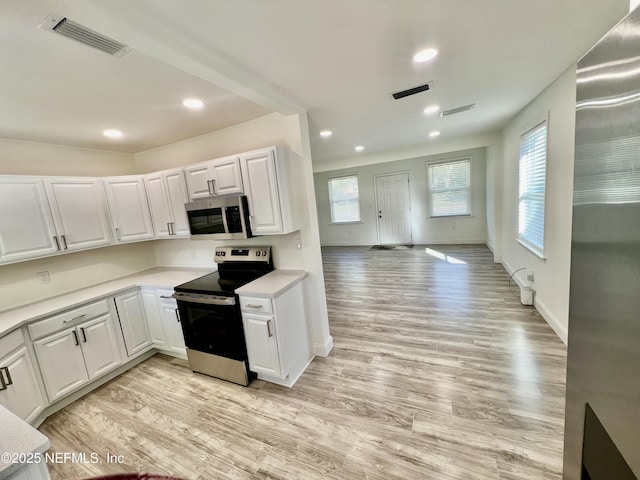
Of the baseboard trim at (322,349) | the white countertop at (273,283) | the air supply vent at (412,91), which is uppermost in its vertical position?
the air supply vent at (412,91)

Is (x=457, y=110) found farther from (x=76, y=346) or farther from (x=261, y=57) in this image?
(x=76, y=346)

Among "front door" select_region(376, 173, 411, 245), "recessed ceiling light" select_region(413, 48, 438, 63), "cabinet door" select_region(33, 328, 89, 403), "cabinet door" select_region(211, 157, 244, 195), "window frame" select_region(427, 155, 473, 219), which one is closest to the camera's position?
"recessed ceiling light" select_region(413, 48, 438, 63)

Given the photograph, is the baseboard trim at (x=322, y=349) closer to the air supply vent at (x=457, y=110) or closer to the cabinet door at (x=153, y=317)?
the cabinet door at (x=153, y=317)

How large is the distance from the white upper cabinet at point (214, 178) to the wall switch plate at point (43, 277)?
5.41 ft

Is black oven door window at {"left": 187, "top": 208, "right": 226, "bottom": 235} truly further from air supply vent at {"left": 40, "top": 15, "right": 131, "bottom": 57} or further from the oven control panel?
air supply vent at {"left": 40, "top": 15, "right": 131, "bottom": 57}

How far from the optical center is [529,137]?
3.34 meters

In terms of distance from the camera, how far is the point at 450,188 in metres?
7.02

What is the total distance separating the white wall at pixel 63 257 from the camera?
96.0 inches

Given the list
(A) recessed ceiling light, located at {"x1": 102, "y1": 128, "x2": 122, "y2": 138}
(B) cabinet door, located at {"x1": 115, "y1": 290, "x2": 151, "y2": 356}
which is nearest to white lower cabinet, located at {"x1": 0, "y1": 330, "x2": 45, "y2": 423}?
(B) cabinet door, located at {"x1": 115, "y1": 290, "x2": 151, "y2": 356}

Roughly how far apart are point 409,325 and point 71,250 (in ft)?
12.6

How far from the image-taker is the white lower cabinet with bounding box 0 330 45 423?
1836 millimetres

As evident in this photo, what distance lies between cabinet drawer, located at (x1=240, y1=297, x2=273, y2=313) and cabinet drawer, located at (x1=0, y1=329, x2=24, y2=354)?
167 centimetres

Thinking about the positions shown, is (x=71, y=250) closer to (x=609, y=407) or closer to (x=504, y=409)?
(x=609, y=407)

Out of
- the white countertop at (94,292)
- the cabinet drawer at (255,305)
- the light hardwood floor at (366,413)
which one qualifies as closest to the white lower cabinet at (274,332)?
the cabinet drawer at (255,305)
